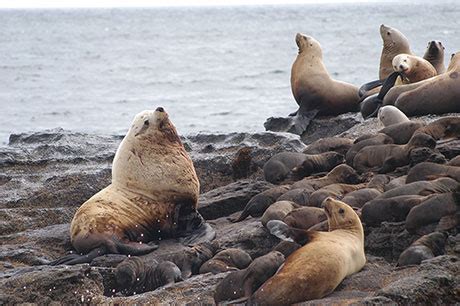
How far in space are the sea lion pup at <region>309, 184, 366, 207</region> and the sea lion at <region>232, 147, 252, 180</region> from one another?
1.92m

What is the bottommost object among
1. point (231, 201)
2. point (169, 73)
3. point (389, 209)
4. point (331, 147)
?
point (169, 73)

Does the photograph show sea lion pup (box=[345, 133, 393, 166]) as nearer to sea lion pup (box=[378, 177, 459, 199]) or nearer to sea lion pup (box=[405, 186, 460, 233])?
sea lion pup (box=[378, 177, 459, 199])

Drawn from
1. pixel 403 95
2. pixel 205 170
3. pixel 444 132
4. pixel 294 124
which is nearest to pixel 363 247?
pixel 444 132

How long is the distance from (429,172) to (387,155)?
1.01m

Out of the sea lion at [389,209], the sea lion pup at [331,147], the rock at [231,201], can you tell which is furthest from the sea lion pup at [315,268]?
the sea lion pup at [331,147]

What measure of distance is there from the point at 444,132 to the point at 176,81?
32.6 m

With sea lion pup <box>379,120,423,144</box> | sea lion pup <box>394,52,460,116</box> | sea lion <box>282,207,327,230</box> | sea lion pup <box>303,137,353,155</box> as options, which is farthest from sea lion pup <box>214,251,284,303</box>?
sea lion pup <box>394,52,460,116</box>

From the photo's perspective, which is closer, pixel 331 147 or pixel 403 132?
pixel 403 132

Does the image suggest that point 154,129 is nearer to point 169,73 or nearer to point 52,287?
point 52,287

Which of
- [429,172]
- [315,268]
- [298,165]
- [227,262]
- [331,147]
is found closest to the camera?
[315,268]

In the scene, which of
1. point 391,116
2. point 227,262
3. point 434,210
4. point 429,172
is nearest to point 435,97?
point 391,116

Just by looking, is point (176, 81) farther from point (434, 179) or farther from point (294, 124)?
point (434, 179)

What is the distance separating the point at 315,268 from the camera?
558 cm

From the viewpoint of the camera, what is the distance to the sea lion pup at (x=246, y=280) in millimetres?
5734
